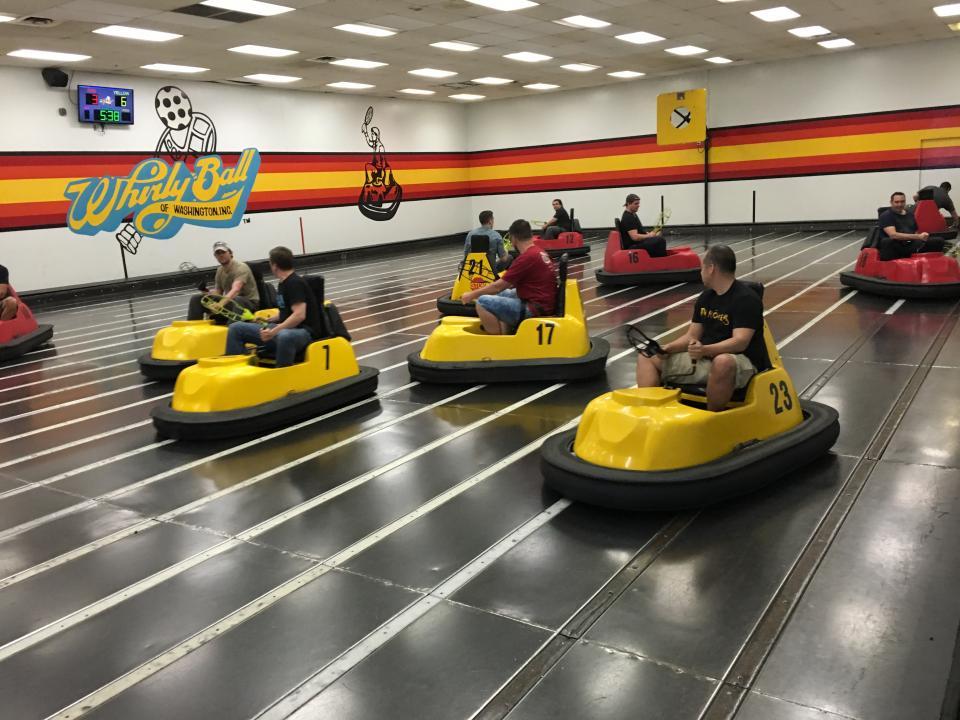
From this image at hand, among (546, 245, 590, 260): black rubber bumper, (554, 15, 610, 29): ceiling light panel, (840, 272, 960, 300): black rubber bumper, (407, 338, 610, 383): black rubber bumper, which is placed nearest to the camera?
(407, 338, 610, 383): black rubber bumper

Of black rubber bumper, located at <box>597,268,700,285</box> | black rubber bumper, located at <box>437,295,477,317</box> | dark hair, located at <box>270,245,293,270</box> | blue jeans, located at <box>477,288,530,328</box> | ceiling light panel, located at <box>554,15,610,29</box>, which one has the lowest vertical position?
black rubber bumper, located at <box>437,295,477,317</box>

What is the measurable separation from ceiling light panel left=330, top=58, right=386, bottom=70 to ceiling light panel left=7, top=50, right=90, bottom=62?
12.5 feet

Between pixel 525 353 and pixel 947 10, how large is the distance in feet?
34.5

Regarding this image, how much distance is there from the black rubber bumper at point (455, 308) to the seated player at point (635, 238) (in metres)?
2.81

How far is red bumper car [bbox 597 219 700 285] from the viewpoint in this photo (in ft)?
33.8

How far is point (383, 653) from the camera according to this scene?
250 cm

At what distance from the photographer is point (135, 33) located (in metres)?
10.1

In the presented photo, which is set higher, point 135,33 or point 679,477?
point 135,33

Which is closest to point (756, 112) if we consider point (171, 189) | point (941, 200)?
point (941, 200)

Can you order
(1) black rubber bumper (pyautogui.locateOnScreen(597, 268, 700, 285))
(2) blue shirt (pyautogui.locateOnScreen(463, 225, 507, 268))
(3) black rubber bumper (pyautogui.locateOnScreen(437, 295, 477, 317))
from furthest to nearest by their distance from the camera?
(1) black rubber bumper (pyautogui.locateOnScreen(597, 268, 700, 285)) → (3) black rubber bumper (pyautogui.locateOnScreen(437, 295, 477, 317)) → (2) blue shirt (pyautogui.locateOnScreen(463, 225, 507, 268))

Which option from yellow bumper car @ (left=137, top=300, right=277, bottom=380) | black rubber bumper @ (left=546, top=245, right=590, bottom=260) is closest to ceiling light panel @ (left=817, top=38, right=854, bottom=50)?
black rubber bumper @ (left=546, top=245, right=590, bottom=260)

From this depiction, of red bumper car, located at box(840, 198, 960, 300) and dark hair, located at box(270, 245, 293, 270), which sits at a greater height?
dark hair, located at box(270, 245, 293, 270)

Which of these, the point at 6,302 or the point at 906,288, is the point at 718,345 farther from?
the point at 6,302

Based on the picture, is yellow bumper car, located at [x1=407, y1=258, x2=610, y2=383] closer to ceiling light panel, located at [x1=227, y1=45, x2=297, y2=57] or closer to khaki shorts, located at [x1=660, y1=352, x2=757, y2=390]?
khaki shorts, located at [x1=660, y1=352, x2=757, y2=390]
